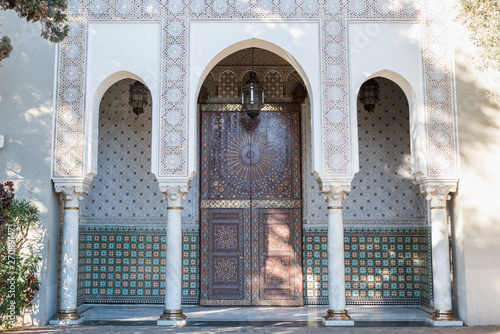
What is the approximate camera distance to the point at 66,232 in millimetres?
7461

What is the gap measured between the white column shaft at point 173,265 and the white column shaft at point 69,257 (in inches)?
54.3

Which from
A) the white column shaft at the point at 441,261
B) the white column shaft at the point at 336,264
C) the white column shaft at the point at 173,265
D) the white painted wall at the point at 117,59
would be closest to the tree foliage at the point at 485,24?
the white column shaft at the point at 441,261

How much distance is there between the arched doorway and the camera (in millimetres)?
9031

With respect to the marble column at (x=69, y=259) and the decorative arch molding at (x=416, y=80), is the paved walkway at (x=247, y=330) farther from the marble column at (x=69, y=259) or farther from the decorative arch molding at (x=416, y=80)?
the decorative arch molding at (x=416, y=80)

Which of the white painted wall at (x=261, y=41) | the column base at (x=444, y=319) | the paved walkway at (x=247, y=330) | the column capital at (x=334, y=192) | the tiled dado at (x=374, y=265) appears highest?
the white painted wall at (x=261, y=41)

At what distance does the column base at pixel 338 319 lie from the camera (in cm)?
719

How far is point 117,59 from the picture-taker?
759 centimetres

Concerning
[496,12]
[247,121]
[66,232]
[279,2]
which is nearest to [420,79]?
[496,12]

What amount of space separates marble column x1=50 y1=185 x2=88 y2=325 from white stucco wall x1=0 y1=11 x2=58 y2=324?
0.17m

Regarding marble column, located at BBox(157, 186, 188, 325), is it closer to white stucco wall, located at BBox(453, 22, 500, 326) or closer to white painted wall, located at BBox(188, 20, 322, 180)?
white painted wall, located at BBox(188, 20, 322, 180)

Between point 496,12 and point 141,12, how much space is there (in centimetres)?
496

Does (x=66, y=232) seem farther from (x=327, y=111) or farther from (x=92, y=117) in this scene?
(x=327, y=111)

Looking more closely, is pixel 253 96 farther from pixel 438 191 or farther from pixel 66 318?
pixel 66 318

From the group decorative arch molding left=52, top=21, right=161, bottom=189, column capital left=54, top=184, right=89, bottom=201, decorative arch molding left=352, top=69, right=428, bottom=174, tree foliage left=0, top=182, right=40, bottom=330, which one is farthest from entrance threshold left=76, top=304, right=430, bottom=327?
decorative arch molding left=352, top=69, right=428, bottom=174
